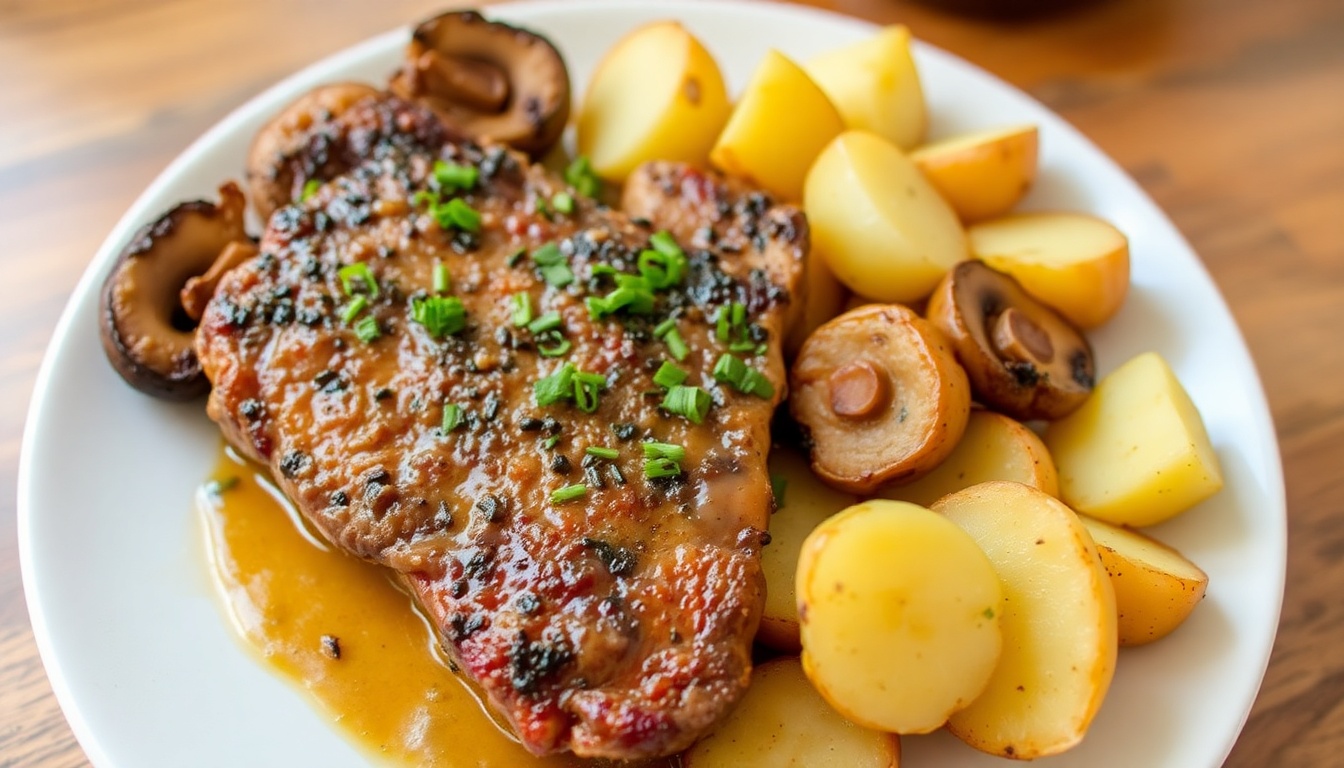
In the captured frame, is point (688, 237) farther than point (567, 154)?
No

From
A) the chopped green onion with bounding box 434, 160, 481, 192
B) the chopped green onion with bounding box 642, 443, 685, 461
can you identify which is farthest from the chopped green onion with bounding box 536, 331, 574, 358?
the chopped green onion with bounding box 434, 160, 481, 192

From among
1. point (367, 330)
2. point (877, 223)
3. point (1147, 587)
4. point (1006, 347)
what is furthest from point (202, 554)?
point (1147, 587)

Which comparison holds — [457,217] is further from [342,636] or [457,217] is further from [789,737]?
[789,737]

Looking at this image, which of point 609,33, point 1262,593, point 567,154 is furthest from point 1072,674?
point 609,33

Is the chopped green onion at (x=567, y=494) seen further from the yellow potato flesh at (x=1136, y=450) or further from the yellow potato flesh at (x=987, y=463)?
the yellow potato flesh at (x=1136, y=450)

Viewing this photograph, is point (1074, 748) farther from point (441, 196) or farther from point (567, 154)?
point (567, 154)

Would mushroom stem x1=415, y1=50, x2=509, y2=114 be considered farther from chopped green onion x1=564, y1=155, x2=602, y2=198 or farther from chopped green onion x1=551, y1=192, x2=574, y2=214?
chopped green onion x1=551, y1=192, x2=574, y2=214

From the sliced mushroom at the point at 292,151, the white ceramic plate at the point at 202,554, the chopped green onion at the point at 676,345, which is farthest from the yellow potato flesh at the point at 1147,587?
the sliced mushroom at the point at 292,151
